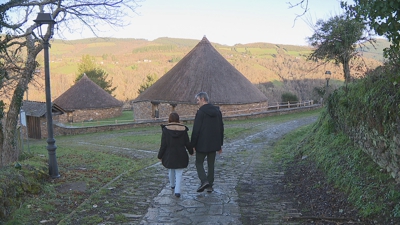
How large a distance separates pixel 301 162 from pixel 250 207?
317 cm

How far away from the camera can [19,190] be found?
18.5 feet

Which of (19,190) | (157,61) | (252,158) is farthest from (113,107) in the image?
(157,61)

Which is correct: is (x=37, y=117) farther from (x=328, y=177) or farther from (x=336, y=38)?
(x=328, y=177)

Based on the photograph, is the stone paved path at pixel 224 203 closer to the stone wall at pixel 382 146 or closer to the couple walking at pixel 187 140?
the couple walking at pixel 187 140

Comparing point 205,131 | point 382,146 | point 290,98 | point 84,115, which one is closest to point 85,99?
point 84,115

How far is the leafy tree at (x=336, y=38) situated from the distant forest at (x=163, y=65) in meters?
20.6

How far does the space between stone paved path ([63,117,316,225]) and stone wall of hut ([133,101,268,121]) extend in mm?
21132

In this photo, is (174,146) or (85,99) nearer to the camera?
(174,146)

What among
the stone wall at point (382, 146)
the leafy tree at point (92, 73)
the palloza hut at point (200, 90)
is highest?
the leafy tree at point (92, 73)

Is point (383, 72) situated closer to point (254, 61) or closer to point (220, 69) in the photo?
point (220, 69)

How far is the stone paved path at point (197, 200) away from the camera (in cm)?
497

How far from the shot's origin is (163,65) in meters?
88.6

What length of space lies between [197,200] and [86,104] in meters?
39.3

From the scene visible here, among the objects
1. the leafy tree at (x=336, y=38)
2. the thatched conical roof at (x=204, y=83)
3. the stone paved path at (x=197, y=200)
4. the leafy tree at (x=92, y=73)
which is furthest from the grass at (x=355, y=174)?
the leafy tree at (x=92, y=73)
